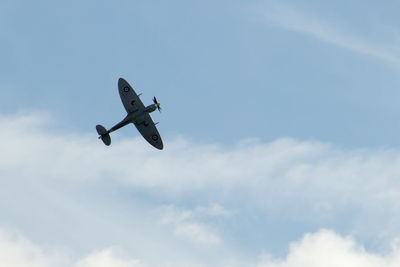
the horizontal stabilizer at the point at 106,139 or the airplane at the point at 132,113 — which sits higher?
the airplane at the point at 132,113

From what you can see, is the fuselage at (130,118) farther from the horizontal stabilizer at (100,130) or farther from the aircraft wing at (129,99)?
the horizontal stabilizer at (100,130)

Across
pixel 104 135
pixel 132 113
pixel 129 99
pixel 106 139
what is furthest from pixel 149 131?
pixel 104 135

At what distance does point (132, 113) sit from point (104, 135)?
21.5 ft

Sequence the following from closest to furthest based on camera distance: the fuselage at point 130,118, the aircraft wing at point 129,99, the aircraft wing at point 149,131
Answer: the fuselage at point 130,118 → the aircraft wing at point 129,99 → the aircraft wing at point 149,131

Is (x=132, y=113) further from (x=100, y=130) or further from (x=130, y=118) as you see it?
(x=100, y=130)

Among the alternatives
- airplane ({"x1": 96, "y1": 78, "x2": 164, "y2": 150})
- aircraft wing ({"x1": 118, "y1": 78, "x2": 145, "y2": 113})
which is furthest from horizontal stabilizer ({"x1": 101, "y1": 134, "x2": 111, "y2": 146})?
aircraft wing ({"x1": 118, "y1": 78, "x2": 145, "y2": 113})

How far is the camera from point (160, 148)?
126500 millimetres

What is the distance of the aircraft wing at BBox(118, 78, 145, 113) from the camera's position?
397 feet

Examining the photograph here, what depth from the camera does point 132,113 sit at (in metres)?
121

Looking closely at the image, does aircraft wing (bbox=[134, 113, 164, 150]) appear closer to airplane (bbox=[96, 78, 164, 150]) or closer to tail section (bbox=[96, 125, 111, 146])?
airplane (bbox=[96, 78, 164, 150])

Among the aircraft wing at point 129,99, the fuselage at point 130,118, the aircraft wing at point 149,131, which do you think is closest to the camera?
the fuselage at point 130,118

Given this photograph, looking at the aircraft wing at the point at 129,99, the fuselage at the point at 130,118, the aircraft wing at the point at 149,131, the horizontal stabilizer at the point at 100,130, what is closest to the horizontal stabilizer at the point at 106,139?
the horizontal stabilizer at the point at 100,130

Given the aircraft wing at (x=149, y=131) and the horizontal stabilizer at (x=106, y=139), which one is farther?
the aircraft wing at (x=149, y=131)

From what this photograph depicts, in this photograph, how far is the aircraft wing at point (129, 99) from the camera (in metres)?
121
